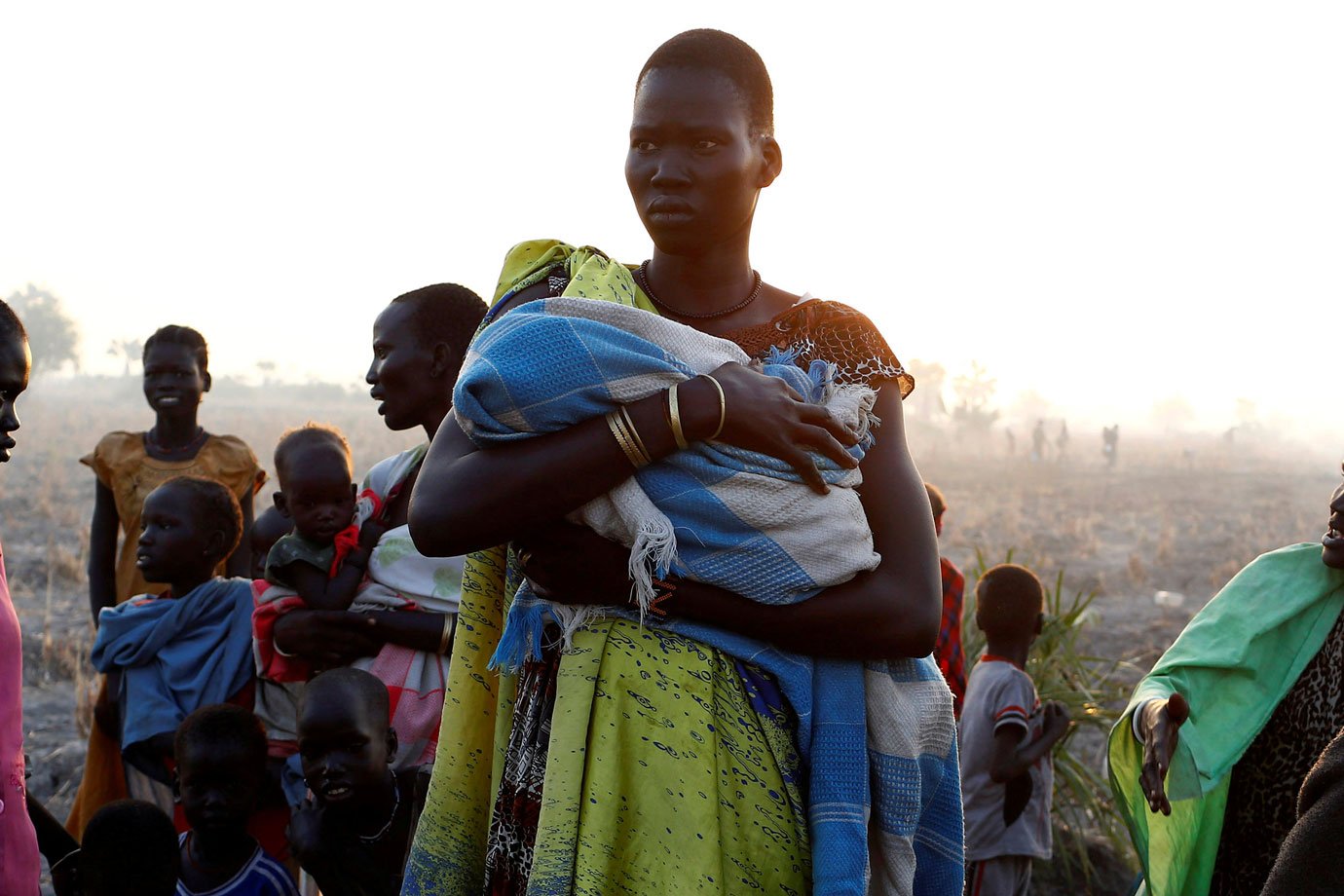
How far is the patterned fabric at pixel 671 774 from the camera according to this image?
1762 mm

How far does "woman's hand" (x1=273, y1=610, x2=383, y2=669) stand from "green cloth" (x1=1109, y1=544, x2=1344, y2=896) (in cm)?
208

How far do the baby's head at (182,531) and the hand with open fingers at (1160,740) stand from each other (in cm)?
290

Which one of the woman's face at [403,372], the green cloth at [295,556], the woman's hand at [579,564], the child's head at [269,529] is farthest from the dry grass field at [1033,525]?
the woman's hand at [579,564]

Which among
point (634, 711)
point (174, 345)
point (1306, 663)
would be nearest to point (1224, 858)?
point (1306, 663)

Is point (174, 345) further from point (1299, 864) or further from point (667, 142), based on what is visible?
point (1299, 864)

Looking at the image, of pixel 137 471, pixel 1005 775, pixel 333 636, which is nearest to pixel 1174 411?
pixel 1005 775

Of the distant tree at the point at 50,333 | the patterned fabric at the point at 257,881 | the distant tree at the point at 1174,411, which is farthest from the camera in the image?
the distant tree at the point at 1174,411

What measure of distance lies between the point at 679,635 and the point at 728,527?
0.19 m

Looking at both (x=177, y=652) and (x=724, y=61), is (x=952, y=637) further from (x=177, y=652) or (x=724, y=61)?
(x=724, y=61)

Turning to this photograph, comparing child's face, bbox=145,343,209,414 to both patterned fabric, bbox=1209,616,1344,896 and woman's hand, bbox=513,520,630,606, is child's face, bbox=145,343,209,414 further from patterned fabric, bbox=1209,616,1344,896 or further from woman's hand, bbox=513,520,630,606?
patterned fabric, bbox=1209,616,1344,896

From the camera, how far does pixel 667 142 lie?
200cm

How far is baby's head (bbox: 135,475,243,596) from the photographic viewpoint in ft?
12.4

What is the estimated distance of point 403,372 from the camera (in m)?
3.38

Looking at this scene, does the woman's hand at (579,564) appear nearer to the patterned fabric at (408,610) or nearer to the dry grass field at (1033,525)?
the patterned fabric at (408,610)
